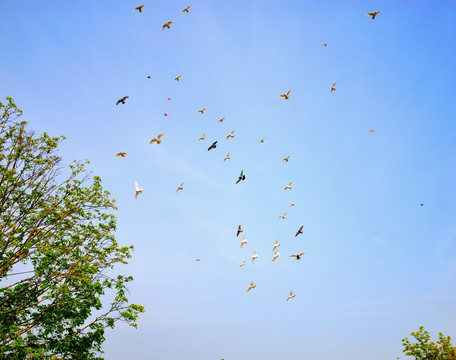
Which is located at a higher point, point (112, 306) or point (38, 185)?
point (38, 185)

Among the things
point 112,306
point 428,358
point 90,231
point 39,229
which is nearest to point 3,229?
point 39,229

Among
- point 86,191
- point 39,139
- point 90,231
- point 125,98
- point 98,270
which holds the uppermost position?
point 125,98

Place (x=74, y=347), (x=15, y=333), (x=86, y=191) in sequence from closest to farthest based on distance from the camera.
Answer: (x=15, y=333)
(x=74, y=347)
(x=86, y=191)

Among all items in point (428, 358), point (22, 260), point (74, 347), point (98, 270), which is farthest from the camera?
point (428, 358)

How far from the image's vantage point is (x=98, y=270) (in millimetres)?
16141

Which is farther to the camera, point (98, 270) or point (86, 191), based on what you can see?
point (86, 191)

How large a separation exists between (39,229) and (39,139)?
5264 millimetres

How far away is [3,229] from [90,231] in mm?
4140

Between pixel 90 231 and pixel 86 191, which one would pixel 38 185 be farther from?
pixel 90 231

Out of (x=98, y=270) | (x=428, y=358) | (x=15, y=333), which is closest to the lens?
(x=15, y=333)

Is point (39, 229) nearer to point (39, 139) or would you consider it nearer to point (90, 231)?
point (90, 231)

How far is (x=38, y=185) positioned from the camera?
53.9 feet

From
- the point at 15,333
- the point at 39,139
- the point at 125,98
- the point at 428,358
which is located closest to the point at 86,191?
the point at 39,139

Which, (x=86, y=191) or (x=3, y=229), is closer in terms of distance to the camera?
(x=3, y=229)
